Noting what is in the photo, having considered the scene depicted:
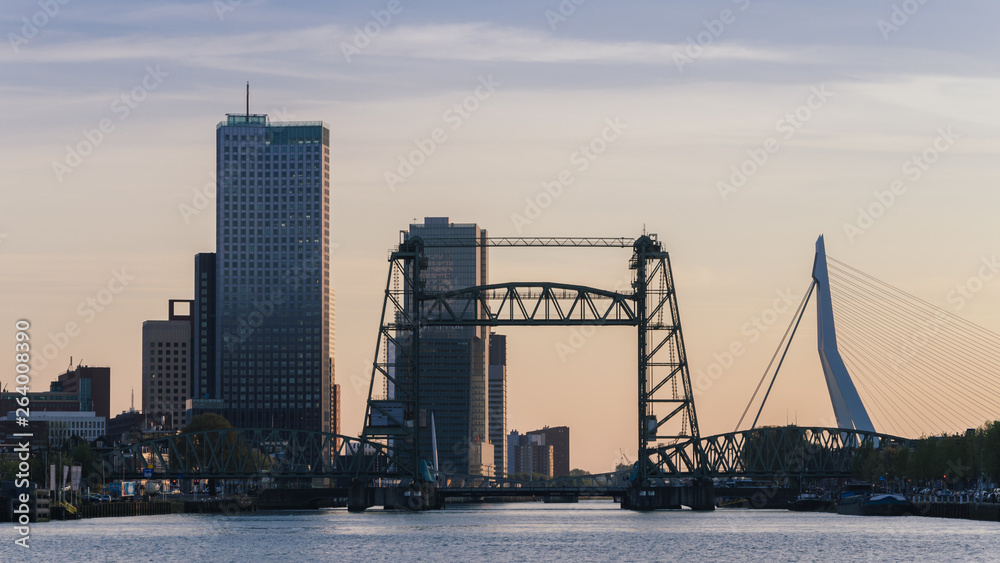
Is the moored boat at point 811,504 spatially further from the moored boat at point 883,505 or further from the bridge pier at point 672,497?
the moored boat at point 883,505

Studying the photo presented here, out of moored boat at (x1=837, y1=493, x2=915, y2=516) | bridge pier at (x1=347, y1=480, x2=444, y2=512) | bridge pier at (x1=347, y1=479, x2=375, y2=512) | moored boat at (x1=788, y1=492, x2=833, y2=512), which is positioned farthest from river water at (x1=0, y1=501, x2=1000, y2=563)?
moored boat at (x1=788, y1=492, x2=833, y2=512)

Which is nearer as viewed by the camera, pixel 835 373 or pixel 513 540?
pixel 513 540

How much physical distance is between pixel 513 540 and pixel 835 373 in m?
A: 37.5

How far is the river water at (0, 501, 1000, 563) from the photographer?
79312 mm

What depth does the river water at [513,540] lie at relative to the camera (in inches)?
3123

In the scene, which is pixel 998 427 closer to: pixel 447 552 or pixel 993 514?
pixel 993 514

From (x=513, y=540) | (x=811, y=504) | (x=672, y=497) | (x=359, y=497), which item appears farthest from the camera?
(x=811, y=504)

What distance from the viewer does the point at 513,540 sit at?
95.9 m

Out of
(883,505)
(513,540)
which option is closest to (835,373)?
(883,505)

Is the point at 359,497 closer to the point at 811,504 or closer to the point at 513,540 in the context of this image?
the point at 513,540

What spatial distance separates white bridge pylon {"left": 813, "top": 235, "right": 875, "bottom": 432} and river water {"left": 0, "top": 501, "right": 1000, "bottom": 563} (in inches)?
301

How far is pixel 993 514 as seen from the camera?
110 m

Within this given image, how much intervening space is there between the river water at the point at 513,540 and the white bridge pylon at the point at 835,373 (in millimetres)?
7640

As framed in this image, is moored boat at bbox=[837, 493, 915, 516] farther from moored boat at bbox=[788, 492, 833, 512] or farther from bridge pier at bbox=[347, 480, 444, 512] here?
bridge pier at bbox=[347, 480, 444, 512]
